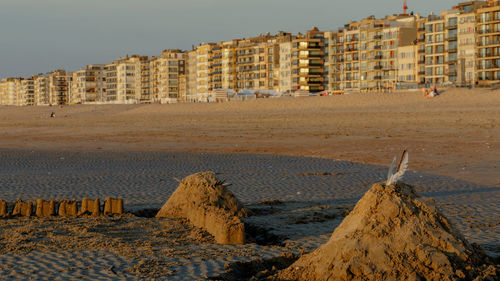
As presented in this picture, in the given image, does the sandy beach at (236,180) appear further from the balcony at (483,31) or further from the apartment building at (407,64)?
the apartment building at (407,64)

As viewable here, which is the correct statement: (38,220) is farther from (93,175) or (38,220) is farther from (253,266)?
(93,175)

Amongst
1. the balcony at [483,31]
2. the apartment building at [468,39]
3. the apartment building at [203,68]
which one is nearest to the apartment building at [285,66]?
the apartment building at [203,68]

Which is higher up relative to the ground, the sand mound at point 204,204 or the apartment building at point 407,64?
the apartment building at point 407,64

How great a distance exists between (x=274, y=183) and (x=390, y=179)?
9.66 meters

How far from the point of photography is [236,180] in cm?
1702

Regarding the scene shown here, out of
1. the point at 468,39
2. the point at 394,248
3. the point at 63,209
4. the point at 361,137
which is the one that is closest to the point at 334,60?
the point at 468,39

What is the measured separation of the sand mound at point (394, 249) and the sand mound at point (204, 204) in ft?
10.4

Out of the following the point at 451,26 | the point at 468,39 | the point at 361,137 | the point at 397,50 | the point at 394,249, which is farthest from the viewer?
the point at 397,50

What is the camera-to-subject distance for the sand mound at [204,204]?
984cm

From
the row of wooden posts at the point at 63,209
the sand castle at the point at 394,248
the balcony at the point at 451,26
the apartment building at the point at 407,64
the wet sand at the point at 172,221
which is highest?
the balcony at the point at 451,26

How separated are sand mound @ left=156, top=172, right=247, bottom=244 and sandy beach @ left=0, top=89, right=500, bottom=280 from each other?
9.3 inches

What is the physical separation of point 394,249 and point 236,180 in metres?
10.9

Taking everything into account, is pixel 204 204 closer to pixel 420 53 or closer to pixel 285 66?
pixel 420 53

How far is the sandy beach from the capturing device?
8164 mm
